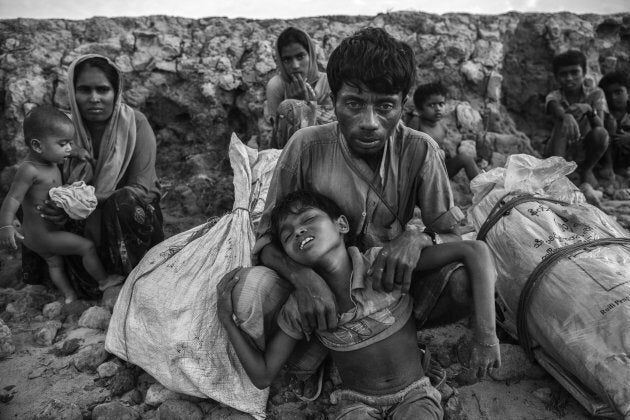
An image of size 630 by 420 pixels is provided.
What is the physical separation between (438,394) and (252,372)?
0.70m

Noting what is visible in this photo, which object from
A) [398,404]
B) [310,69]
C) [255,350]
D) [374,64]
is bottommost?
[398,404]

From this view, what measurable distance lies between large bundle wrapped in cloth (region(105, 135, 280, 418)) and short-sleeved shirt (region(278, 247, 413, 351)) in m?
0.35

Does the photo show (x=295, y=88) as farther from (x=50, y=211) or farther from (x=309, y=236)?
(x=309, y=236)

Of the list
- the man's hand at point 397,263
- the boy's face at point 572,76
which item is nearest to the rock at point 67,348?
the man's hand at point 397,263

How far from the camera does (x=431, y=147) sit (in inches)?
68.6

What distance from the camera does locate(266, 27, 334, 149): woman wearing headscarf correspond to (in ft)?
10.2

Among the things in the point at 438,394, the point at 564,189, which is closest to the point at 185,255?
the point at 438,394

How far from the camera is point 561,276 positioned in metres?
1.70

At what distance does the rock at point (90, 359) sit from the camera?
1925 mm

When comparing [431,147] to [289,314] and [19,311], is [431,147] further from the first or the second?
[19,311]

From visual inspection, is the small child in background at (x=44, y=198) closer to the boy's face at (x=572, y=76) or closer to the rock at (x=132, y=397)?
the rock at (x=132, y=397)

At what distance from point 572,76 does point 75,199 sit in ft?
14.4

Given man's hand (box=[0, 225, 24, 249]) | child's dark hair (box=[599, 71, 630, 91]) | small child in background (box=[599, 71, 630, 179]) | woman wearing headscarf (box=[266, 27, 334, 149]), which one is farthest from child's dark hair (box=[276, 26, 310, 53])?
child's dark hair (box=[599, 71, 630, 91])

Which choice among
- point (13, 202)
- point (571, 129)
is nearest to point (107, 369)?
point (13, 202)
